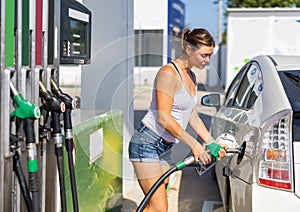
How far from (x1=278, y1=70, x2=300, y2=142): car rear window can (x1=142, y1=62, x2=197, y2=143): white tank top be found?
664 millimetres

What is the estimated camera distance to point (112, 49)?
16.9ft

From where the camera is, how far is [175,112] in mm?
3908

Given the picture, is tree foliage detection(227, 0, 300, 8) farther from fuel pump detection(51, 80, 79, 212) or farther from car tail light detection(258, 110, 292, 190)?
fuel pump detection(51, 80, 79, 212)

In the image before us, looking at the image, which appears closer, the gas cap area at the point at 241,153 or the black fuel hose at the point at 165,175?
the black fuel hose at the point at 165,175

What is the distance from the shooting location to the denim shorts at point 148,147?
3.90 metres

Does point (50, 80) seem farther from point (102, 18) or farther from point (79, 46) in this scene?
point (102, 18)

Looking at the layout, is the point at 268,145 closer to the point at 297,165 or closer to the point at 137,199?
the point at 297,165

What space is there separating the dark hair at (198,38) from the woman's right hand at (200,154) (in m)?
0.68

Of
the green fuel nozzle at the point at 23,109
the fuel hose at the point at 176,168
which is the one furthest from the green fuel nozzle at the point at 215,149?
the green fuel nozzle at the point at 23,109

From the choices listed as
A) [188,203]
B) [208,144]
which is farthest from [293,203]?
[188,203]

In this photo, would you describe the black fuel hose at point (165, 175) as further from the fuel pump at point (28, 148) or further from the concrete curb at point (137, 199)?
the concrete curb at point (137, 199)

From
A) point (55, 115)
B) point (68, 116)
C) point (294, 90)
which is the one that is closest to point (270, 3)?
point (294, 90)

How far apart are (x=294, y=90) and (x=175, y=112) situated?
822mm

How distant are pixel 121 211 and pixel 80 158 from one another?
181 centimetres
